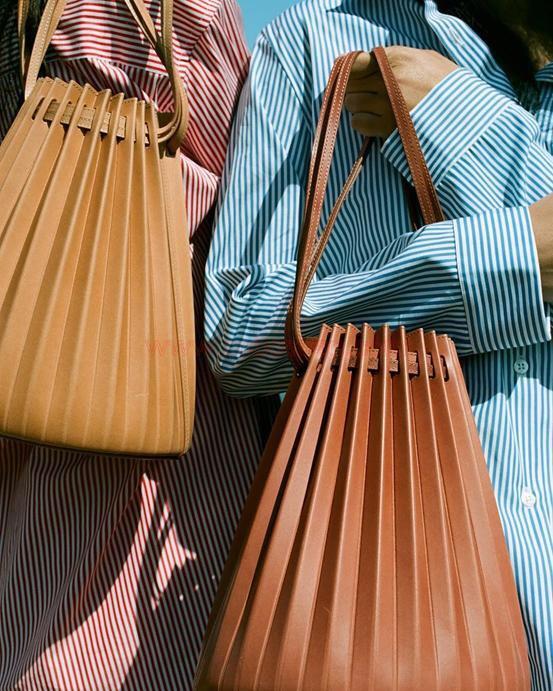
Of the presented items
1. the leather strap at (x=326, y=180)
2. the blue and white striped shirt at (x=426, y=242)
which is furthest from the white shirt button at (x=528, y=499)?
the leather strap at (x=326, y=180)

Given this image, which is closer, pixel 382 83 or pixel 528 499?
pixel 528 499

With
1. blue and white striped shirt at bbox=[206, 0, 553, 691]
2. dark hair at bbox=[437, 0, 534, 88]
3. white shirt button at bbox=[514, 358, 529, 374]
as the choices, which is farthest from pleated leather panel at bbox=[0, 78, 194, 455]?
dark hair at bbox=[437, 0, 534, 88]

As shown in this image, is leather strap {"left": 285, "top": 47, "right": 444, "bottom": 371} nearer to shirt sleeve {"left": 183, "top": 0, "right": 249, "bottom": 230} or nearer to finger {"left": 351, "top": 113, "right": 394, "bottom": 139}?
finger {"left": 351, "top": 113, "right": 394, "bottom": 139}

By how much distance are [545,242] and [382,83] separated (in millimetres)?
300

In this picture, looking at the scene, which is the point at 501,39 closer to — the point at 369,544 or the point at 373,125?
the point at 373,125

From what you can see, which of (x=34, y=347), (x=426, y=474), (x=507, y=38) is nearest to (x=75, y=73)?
(x=34, y=347)

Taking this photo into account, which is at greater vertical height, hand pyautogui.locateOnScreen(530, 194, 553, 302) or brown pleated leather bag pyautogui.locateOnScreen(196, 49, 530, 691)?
hand pyautogui.locateOnScreen(530, 194, 553, 302)

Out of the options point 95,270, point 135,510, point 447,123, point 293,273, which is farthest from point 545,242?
point 135,510

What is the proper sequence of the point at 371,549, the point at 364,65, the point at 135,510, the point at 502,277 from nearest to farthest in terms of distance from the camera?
the point at 371,549
the point at 502,277
the point at 364,65
the point at 135,510

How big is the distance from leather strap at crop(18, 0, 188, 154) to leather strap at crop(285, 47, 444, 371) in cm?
19

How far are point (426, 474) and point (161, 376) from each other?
1.11ft

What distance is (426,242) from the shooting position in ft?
3.33

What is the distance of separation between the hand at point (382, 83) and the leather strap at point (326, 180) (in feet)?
0.10

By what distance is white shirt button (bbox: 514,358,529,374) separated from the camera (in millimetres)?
1059
